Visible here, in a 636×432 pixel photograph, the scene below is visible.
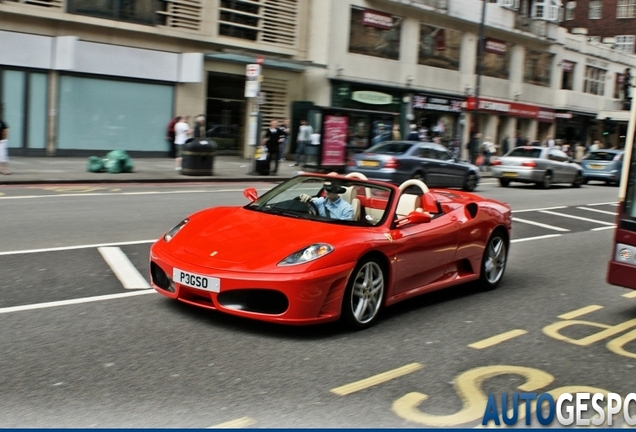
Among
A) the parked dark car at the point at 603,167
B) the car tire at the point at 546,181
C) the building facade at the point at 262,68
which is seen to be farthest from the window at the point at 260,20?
the parked dark car at the point at 603,167

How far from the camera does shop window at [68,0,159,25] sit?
25.0 m

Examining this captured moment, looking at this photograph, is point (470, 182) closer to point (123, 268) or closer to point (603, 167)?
point (603, 167)

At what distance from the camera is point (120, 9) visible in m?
26.0

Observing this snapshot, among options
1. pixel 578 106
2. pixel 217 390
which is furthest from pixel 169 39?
pixel 578 106

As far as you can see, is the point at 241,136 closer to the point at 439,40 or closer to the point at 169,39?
the point at 169,39

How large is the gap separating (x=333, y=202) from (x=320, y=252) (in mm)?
1169

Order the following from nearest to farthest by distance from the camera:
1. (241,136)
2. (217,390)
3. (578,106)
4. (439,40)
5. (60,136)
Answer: (217,390) → (60,136) → (241,136) → (439,40) → (578,106)

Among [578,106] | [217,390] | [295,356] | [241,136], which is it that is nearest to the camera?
[217,390]

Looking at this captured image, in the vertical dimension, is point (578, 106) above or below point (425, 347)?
above

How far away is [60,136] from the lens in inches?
995

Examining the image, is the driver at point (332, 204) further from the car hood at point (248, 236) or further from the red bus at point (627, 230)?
the red bus at point (627, 230)

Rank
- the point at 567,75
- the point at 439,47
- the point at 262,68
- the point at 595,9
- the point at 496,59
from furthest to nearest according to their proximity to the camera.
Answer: the point at 595,9 → the point at 567,75 → the point at 496,59 → the point at 439,47 → the point at 262,68

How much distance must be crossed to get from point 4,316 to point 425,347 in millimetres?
3338

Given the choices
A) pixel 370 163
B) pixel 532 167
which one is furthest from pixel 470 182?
pixel 370 163
